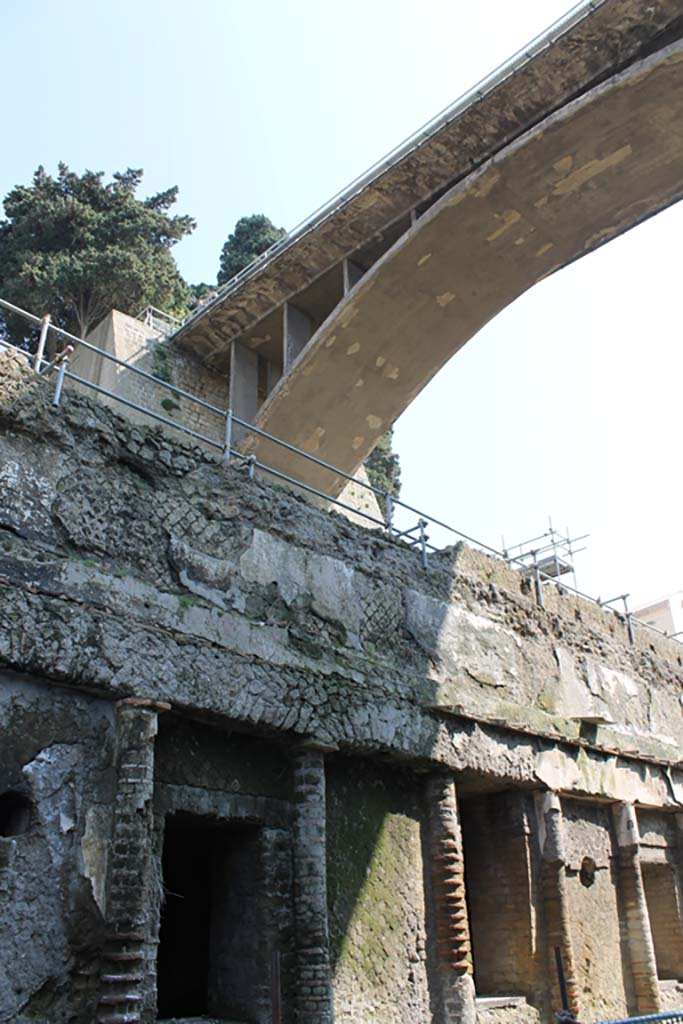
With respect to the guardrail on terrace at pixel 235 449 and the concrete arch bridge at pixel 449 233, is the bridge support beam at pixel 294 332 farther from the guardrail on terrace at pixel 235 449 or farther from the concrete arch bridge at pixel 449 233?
the guardrail on terrace at pixel 235 449

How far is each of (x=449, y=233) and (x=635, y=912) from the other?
9.17 metres

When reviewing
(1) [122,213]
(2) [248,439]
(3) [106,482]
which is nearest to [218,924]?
(3) [106,482]

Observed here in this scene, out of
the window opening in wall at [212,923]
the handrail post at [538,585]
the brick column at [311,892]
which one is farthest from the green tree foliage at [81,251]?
the brick column at [311,892]

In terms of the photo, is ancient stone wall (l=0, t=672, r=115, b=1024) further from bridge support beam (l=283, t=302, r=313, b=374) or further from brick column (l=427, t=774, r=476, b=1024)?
bridge support beam (l=283, t=302, r=313, b=374)

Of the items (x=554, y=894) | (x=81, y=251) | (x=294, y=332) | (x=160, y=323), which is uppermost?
(x=81, y=251)

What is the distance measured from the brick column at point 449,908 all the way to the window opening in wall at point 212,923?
1851 mm

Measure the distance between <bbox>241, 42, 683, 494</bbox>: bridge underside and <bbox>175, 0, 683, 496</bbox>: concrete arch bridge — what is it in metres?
0.02

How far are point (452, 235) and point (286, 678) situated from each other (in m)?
8.68

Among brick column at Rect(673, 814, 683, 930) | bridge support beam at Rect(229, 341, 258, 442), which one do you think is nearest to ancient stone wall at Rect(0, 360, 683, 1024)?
brick column at Rect(673, 814, 683, 930)

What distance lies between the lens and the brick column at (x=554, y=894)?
867 cm

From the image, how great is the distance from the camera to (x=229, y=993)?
663cm

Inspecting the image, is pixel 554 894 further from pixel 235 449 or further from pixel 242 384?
pixel 242 384

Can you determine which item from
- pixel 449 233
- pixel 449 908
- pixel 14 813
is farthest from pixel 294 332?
pixel 14 813

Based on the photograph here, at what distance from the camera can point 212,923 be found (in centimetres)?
704
